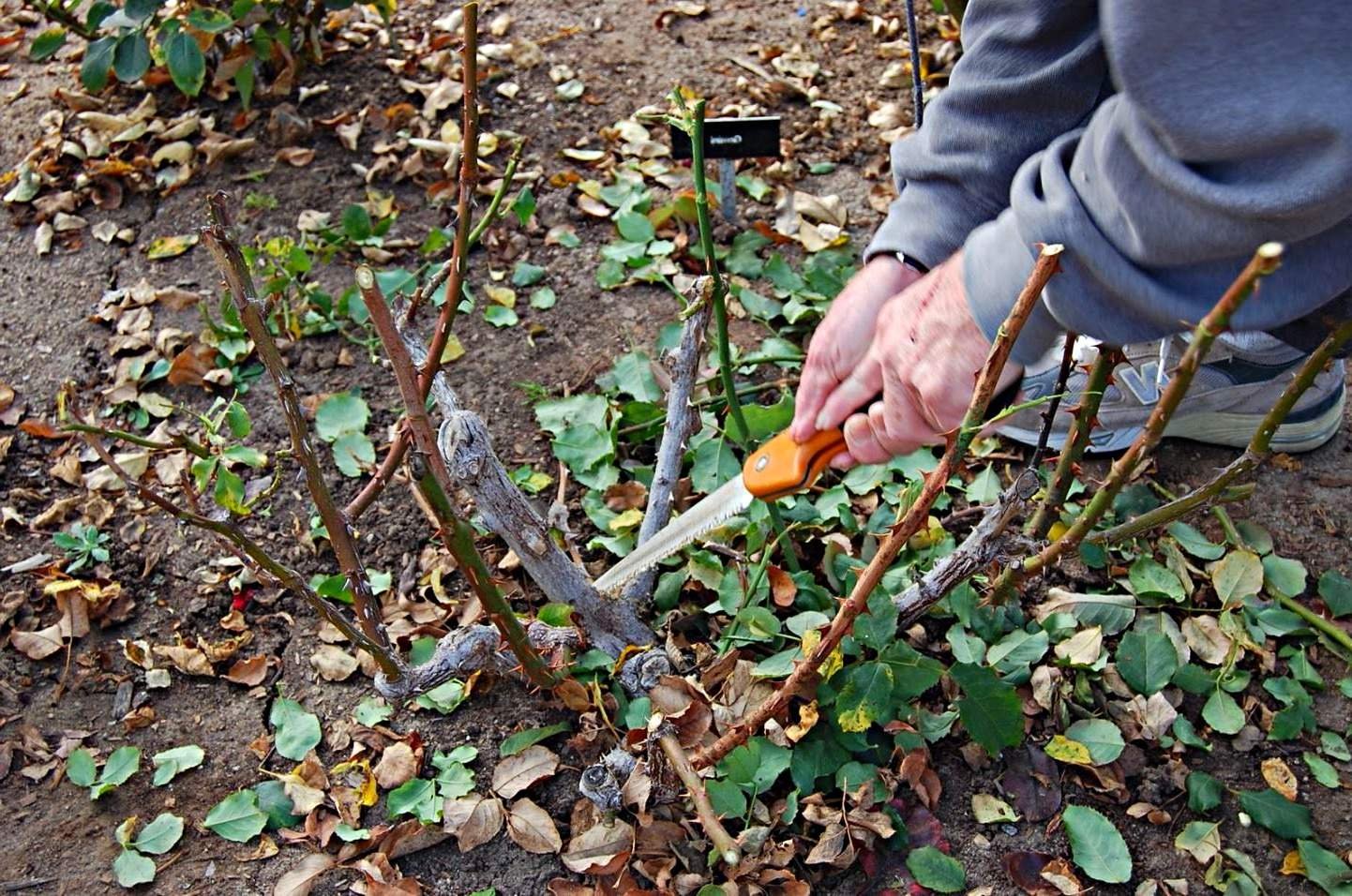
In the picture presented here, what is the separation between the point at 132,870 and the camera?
1661 millimetres

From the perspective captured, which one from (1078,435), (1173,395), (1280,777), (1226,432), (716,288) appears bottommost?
(1280,777)

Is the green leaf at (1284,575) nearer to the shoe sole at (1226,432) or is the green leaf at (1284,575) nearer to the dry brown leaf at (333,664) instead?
the shoe sole at (1226,432)

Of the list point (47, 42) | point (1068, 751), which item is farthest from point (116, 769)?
point (47, 42)

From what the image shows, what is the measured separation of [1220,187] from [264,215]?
2257mm

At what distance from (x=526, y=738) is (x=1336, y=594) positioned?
4.55 feet

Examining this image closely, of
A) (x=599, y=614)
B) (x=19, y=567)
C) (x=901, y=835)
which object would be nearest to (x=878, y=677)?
(x=901, y=835)

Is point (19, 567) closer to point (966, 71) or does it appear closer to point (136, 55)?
point (136, 55)

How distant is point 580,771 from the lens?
177cm

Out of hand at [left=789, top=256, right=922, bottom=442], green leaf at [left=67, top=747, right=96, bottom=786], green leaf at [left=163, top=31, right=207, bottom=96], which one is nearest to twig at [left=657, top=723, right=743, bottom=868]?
hand at [left=789, top=256, right=922, bottom=442]

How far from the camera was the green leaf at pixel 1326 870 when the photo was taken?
1.60 meters

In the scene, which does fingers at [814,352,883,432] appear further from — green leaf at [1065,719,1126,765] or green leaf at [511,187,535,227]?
green leaf at [511,187,535,227]

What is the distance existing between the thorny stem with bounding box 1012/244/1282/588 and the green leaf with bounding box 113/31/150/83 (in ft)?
7.67

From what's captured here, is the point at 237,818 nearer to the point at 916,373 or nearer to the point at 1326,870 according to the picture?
the point at 916,373

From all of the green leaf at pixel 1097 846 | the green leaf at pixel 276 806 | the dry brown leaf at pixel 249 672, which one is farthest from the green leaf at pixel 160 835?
the green leaf at pixel 1097 846
